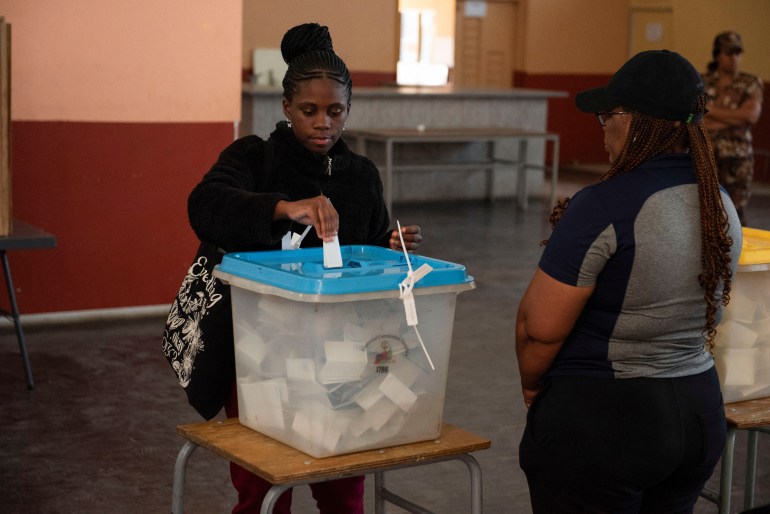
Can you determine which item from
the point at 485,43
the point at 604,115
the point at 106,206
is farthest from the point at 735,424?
the point at 485,43

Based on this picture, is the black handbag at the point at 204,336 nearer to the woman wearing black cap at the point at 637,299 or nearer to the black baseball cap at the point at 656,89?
the woman wearing black cap at the point at 637,299

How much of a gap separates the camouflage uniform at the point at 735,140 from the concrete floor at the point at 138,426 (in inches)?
83.4

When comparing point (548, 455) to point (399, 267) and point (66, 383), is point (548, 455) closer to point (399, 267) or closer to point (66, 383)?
point (399, 267)

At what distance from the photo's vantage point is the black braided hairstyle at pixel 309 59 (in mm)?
2197

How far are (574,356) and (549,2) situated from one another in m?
13.6

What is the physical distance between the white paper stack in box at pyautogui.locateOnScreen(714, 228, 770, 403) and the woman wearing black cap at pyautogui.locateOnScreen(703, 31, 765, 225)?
16.6ft

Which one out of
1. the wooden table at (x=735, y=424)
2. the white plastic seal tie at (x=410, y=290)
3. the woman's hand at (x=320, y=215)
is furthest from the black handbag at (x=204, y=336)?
the wooden table at (x=735, y=424)

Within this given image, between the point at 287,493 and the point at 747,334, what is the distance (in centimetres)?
110

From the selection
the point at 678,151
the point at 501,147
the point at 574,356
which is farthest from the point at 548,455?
the point at 501,147

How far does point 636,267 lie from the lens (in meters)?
1.87

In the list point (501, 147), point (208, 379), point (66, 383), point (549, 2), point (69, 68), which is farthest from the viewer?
point (549, 2)

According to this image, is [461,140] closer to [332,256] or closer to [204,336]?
[204,336]

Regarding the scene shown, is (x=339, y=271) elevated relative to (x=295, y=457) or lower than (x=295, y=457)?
elevated

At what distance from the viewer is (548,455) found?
1.97 m
